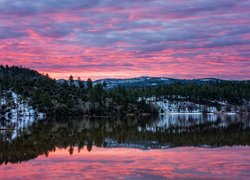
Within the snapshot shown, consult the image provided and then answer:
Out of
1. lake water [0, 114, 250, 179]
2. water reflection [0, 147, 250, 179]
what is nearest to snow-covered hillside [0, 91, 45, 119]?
lake water [0, 114, 250, 179]

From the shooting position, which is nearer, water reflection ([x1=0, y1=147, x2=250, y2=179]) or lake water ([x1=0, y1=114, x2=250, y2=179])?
water reflection ([x1=0, y1=147, x2=250, y2=179])

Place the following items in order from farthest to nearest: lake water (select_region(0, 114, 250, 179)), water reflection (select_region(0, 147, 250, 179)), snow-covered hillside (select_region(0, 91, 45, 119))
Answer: snow-covered hillside (select_region(0, 91, 45, 119))
lake water (select_region(0, 114, 250, 179))
water reflection (select_region(0, 147, 250, 179))

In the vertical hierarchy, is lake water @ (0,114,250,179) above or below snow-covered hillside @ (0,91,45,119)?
below

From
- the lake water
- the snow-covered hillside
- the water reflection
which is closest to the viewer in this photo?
the water reflection

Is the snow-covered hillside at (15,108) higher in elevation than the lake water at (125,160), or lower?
higher

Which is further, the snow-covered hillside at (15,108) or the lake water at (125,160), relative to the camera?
the snow-covered hillside at (15,108)

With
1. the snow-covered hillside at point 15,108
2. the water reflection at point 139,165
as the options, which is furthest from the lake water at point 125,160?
the snow-covered hillside at point 15,108

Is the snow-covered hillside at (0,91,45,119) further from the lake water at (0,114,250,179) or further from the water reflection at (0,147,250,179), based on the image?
the water reflection at (0,147,250,179)

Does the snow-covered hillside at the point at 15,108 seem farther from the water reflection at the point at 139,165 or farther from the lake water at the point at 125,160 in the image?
the water reflection at the point at 139,165

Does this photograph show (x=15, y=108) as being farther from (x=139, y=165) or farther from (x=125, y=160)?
(x=139, y=165)

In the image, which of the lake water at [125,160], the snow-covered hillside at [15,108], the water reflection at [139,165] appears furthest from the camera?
the snow-covered hillside at [15,108]

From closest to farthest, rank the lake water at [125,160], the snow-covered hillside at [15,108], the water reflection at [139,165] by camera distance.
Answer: the water reflection at [139,165] < the lake water at [125,160] < the snow-covered hillside at [15,108]

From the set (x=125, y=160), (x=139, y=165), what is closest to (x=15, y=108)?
(x=125, y=160)

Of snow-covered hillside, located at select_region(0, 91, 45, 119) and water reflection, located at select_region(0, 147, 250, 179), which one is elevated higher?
snow-covered hillside, located at select_region(0, 91, 45, 119)
